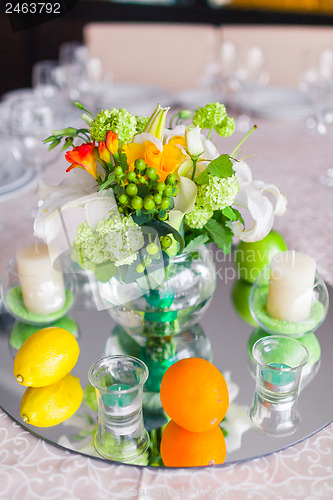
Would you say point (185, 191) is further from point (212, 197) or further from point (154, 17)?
point (154, 17)

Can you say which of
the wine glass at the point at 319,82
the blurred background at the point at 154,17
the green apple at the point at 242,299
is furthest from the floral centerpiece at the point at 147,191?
the blurred background at the point at 154,17

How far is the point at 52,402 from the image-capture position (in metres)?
0.72

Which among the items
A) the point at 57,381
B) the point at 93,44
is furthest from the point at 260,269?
the point at 93,44

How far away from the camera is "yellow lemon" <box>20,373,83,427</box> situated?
69 cm

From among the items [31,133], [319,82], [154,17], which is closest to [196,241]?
[31,133]

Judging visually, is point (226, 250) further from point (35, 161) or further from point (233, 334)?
point (35, 161)

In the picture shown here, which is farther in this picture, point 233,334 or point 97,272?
point 233,334

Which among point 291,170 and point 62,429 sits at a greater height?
point 62,429

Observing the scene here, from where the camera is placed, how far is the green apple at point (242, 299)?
906 millimetres

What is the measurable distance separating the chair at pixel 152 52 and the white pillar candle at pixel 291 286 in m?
1.56

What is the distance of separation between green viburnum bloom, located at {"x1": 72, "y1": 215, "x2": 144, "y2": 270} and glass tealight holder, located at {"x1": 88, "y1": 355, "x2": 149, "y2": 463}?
0.44 ft

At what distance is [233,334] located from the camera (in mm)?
863

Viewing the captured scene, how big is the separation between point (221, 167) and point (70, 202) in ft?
0.64

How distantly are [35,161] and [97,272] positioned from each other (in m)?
0.62
